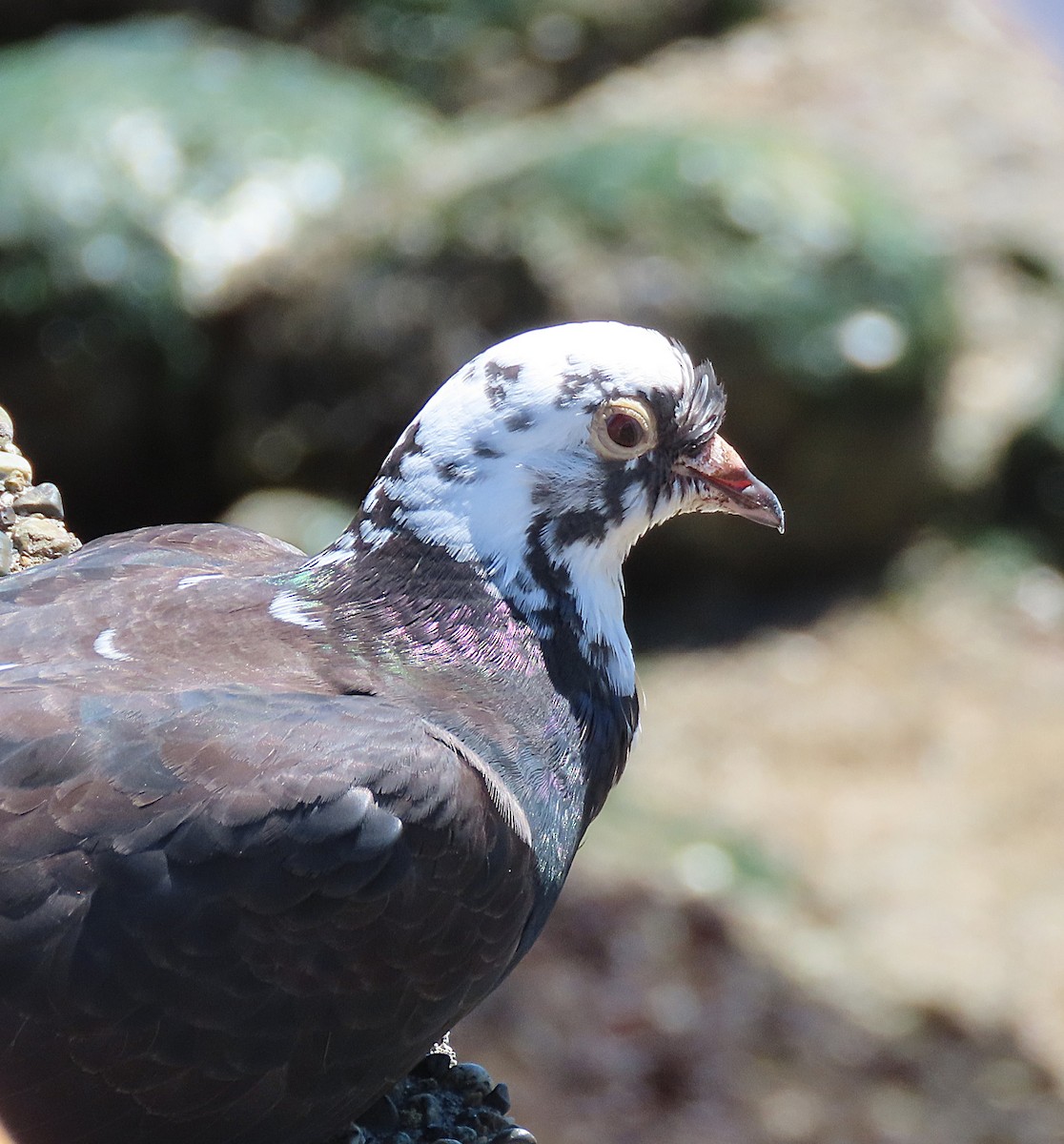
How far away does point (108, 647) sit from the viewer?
2926 mm

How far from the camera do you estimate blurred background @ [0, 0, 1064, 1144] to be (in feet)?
21.5

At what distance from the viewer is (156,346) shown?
8.11 metres

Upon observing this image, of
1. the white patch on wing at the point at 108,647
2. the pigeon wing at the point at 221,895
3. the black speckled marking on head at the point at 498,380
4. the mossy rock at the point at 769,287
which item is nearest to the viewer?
the pigeon wing at the point at 221,895

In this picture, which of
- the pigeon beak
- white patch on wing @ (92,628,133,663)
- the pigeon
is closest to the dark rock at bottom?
the pigeon

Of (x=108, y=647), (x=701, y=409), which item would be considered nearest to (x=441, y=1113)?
(x=108, y=647)

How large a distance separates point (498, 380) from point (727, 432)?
5.23m

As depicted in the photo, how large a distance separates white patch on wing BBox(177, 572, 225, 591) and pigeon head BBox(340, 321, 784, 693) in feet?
1.02

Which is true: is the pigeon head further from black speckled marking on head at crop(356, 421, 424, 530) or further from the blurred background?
the blurred background

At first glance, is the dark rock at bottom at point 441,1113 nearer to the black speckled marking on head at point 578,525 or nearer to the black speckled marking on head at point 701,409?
the black speckled marking on head at point 578,525

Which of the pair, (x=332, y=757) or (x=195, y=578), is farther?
(x=195, y=578)

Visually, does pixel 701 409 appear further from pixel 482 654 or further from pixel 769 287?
pixel 769 287

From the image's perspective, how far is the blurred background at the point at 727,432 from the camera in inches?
258

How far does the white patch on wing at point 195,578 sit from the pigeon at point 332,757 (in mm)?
12

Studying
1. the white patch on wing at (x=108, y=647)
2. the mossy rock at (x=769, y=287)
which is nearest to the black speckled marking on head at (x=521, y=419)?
the white patch on wing at (x=108, y=647)
